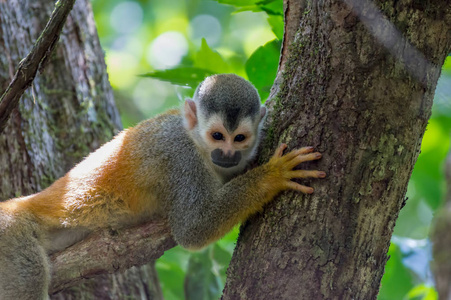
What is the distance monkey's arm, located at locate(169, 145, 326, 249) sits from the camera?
3902 mm

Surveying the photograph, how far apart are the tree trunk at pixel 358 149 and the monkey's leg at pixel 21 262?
2273 mm

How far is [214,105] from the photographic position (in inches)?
187

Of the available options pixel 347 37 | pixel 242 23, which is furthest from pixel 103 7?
pixel 347 37

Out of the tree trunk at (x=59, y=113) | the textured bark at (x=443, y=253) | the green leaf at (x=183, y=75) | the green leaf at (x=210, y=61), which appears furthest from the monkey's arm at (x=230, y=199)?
the textured bark at (x=443, y=253)

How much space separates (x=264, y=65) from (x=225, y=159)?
4.66 feet

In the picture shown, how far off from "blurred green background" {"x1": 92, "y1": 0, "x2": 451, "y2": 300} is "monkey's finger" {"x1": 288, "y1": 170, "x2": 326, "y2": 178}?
2.84 ft

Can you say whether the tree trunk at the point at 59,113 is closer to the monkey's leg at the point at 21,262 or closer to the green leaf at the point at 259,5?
the monkey's leg at the point at 21,262

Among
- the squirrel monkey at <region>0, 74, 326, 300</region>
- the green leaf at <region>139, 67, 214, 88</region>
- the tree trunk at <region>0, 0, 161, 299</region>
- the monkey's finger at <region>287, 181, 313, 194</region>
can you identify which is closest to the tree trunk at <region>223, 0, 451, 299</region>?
the monkey's finger at <region>287, 181, 313, 194</region>

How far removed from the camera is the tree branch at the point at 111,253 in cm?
494

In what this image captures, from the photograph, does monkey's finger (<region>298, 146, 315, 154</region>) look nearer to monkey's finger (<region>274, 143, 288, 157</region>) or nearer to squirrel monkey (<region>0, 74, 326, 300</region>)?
monkey's finger (<region>274, 143, 288, 157</region>)

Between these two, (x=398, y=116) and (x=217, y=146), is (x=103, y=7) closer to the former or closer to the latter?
(x=217, y=146)

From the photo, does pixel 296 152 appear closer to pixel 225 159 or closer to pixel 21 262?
pixel 225 159

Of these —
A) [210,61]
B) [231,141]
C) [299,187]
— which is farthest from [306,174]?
[210,61]

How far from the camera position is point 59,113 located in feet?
22.1
